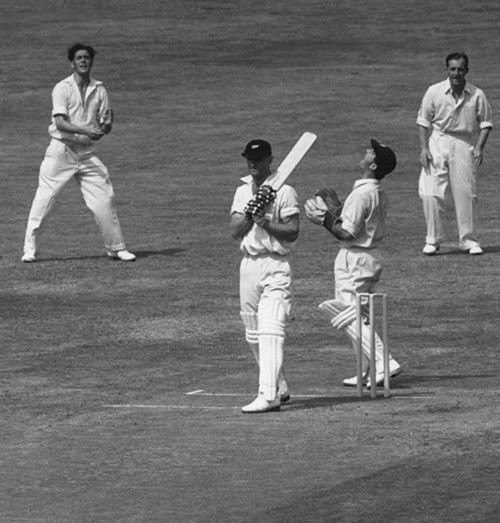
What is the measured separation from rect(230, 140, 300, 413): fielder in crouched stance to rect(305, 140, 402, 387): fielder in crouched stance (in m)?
0.86

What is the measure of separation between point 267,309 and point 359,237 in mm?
1467

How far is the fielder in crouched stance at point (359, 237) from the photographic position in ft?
46.1

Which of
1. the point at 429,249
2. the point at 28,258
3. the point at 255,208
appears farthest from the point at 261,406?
the point at 28,258

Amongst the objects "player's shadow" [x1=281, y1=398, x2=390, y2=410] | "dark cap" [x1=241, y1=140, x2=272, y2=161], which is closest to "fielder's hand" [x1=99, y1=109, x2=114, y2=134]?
"player's shadow" [x1=281, y1=398, x2=390, y2=410]

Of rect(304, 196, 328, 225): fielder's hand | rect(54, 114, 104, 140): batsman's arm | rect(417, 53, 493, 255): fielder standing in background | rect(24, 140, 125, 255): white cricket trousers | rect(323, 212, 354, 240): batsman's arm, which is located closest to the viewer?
rect(304, 196, 328, 225): fielder's hand

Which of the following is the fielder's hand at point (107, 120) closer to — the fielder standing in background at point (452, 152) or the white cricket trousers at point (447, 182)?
the fielder standing in background at point (452, 152)

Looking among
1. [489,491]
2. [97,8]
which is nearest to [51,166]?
[489,491]

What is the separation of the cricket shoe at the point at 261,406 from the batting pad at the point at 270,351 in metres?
0.05

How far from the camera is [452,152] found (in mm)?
20703

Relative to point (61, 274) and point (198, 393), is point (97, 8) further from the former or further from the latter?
point (198, 393)

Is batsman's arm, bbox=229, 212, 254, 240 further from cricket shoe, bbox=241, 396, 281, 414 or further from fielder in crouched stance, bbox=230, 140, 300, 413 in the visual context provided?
cricket shoe, bbox=241, 396, 281, 414

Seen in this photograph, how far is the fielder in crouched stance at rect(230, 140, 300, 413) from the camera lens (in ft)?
42.6

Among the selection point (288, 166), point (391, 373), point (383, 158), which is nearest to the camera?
point (288, 166)

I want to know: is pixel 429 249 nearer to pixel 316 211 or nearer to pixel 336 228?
pixel 336 228
